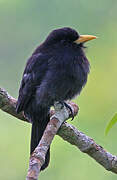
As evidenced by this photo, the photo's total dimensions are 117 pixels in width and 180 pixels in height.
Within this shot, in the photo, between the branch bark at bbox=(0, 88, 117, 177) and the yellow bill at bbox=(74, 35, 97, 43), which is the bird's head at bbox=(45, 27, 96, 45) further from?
the branch bark at bbox=(0, 88, 117, 177)

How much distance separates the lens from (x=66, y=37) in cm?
401

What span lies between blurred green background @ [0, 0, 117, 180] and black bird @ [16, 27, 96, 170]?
0.93 m

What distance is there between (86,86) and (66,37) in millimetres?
1601

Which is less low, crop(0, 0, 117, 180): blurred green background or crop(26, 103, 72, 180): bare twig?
crop(26, 103, 72, 180): bare twig

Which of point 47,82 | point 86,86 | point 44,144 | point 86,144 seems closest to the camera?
point 44,144

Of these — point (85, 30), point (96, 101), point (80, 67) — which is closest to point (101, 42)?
point (85, 30)

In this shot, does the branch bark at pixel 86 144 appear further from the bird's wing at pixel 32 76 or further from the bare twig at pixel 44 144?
the bird's wing at pixel 32 76

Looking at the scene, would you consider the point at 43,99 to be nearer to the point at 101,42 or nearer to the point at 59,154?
the point at 59,154

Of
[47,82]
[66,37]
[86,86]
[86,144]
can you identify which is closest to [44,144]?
[86,144]

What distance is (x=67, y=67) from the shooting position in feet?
12.4

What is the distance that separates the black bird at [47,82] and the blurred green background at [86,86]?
0.93 meters

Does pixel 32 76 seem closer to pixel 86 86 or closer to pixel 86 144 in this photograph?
pixel 86 144

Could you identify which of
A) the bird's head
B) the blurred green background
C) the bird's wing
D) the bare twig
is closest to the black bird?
the bird's wing

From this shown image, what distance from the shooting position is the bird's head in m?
3.99
